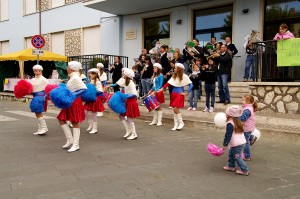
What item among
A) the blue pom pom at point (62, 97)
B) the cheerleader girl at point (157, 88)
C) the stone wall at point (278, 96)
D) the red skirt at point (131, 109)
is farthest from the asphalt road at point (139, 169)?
the stone wall at point (278, 96)

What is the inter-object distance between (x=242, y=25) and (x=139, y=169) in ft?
32.3

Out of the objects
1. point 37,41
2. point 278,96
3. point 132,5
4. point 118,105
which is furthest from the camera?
point 132,5

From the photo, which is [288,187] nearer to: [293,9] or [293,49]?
[293,49]

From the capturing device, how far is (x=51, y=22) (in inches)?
901

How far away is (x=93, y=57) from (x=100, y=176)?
1341 cm

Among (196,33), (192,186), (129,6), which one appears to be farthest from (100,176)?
(129,6)

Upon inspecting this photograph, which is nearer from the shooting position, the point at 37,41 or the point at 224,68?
the point at 224,68

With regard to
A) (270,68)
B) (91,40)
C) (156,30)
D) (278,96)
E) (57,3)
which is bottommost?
(278,96)

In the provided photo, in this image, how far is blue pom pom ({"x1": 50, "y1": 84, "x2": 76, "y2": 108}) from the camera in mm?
6328

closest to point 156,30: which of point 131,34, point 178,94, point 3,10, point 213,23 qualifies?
point 131,34

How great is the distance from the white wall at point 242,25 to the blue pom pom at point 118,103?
7.08m

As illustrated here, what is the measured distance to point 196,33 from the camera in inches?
603

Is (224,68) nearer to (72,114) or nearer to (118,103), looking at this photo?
(118,103)

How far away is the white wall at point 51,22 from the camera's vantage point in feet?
63.9
